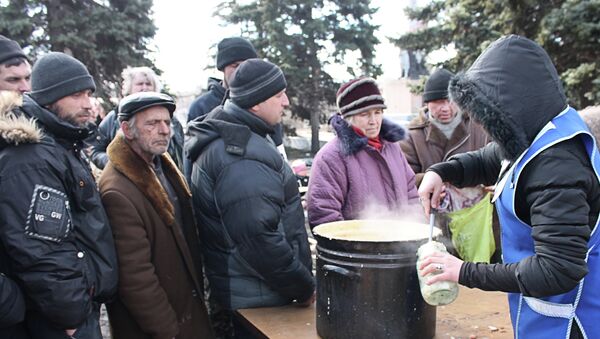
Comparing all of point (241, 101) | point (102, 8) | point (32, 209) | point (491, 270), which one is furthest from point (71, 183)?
point (102, 8)

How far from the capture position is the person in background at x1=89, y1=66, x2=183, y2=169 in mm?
4141

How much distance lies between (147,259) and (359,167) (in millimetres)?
1385

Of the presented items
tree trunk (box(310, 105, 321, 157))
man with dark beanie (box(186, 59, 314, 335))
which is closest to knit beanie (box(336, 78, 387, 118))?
man with dark beanie (box(186, 59, 314, 335))

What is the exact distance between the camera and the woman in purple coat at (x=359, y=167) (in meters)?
3.13

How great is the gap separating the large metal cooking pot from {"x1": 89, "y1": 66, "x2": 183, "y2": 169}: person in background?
2.31 m

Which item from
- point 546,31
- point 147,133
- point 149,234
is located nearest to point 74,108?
point 147,133

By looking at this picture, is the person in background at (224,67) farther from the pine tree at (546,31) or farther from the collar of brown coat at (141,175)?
the pine tree at (546,31)

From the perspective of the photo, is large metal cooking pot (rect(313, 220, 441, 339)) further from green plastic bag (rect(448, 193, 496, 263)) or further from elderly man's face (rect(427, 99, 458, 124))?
elderly man's face (rect(427, 99, 458, 124))

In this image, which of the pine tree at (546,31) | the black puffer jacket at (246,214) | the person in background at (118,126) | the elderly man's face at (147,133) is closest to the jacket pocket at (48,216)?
the elderly man's face at (147,133)

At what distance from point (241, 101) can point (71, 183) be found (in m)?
0.99

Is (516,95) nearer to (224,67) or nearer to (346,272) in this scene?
(346,272)

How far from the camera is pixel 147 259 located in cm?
250

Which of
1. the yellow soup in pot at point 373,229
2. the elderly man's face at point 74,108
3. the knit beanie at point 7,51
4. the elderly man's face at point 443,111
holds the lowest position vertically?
the yellow soup in pot at point 373,229

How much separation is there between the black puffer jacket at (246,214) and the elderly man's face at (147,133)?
0.19 meters
